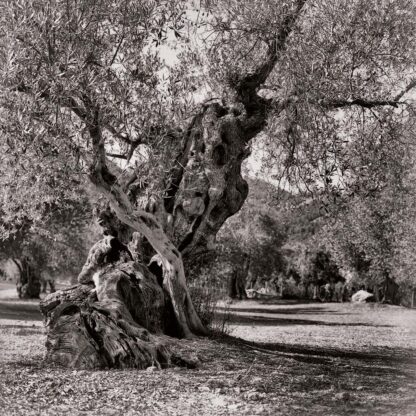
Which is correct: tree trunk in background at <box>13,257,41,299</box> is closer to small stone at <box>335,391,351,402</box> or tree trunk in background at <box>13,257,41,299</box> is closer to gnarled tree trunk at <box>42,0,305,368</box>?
gnarled tree trunk at <box>42,0,305,368</box>

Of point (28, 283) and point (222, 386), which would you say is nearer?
point (222, 386)

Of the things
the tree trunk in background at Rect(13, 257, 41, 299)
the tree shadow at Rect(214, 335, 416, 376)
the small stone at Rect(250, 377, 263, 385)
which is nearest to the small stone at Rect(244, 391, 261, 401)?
the small stone at Rect(250, 377, 263, 385)

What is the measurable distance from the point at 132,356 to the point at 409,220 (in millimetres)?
23759

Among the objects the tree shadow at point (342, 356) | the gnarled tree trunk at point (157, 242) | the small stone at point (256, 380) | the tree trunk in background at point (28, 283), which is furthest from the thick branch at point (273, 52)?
the tree trunk in background at point (28, 283)

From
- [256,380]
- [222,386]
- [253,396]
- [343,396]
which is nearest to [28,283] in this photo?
[256,380]

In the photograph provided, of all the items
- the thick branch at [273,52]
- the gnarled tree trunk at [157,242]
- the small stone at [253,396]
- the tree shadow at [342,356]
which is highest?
the thick branch at [273,52]

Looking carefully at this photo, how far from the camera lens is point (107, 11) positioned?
10.7m

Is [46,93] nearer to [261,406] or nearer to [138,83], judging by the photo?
[138,83]

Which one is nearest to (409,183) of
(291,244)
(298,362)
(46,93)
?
(298,362)

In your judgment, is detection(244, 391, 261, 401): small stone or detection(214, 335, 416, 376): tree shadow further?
detection(214, 335, 416, 376): tree shadow

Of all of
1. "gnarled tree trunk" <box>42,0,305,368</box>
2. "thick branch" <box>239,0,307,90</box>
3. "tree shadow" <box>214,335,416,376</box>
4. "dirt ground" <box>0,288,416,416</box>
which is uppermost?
"thick branch" <box>239,0,307,90</box>

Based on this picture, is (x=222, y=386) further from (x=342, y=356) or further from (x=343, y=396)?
(x=342, y=356)

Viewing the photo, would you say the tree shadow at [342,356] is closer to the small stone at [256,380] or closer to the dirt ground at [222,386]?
the dirt ground at [222,386]

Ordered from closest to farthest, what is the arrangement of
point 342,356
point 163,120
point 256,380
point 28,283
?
point 256,380 < point 163,120 < point 342,356 < point 28,283
